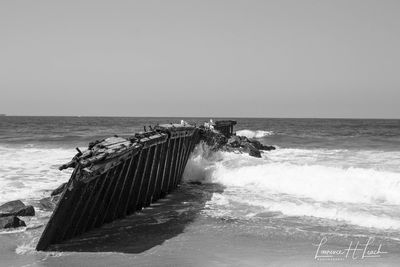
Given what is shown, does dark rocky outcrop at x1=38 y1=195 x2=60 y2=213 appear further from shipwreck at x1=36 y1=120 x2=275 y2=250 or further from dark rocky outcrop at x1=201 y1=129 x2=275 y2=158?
dark rocky outcrop at x1=201 y1=129 x2=275 y2=158

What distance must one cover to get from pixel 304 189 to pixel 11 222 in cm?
977

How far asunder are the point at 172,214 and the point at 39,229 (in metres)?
3.45

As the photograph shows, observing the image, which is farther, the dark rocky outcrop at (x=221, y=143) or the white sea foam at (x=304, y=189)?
the dark rocky outcrop at (x=221, y=143)

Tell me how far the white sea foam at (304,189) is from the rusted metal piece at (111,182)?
2056 millimetres

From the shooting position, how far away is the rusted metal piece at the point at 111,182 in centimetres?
823

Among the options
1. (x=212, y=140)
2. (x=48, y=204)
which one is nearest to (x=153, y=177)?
(x=48, y=204)

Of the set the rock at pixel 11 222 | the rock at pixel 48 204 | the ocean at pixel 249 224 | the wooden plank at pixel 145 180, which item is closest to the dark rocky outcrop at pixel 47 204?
the rock at pixel 48 204

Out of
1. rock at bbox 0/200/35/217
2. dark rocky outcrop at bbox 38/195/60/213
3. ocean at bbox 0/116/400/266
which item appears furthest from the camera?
dark rocky outcrop at bbox 38/195/60/213

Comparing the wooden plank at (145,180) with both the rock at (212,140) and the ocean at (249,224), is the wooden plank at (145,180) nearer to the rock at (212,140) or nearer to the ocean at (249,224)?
the ocean at (249,224)

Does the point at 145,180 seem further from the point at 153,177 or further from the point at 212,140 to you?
the point at 212,140

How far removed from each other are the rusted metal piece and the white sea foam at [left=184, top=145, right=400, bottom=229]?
2.06 meters

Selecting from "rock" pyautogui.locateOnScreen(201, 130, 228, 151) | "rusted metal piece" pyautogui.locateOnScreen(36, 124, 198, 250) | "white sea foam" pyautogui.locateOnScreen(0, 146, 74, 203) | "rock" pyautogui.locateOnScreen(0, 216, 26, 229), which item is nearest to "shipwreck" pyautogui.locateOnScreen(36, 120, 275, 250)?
"rusted metal piece" pyautogui.locateOnScreen(36, 124, 198, 250)

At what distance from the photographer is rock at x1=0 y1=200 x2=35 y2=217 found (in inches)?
406

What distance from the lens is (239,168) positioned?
1902 cm
